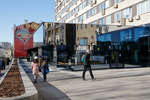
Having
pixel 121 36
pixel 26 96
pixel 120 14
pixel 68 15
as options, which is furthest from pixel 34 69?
pixel 68 15

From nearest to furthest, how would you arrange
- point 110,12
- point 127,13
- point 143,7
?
point 143,7 → point 127,13 → point 110,12

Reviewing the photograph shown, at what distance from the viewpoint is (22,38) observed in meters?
72.9

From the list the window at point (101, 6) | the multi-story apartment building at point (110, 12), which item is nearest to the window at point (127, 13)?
the multi-story apartment building at point (110, 12)

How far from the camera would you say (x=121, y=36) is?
18.8 meters

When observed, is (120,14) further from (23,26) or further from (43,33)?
(23,26)

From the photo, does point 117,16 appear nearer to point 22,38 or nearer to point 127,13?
point 127,13

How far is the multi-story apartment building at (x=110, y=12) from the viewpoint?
76.4ft

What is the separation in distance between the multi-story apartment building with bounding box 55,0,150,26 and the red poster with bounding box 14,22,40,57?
94.6ft

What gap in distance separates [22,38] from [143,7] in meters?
56.8

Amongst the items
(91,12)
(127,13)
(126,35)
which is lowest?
(126,35)

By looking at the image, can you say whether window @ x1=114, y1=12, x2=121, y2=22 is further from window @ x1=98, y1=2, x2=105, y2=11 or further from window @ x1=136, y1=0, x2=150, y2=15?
window @ x1=136, y1=0, x2=150, y2=15

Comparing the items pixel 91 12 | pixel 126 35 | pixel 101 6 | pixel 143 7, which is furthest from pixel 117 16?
pixel 126 35

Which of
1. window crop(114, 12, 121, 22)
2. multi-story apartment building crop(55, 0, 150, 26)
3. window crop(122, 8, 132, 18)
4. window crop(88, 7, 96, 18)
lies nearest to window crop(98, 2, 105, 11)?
multi-story apartment building crop(55, 0, 150, 26)

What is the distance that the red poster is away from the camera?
71.7 meters
